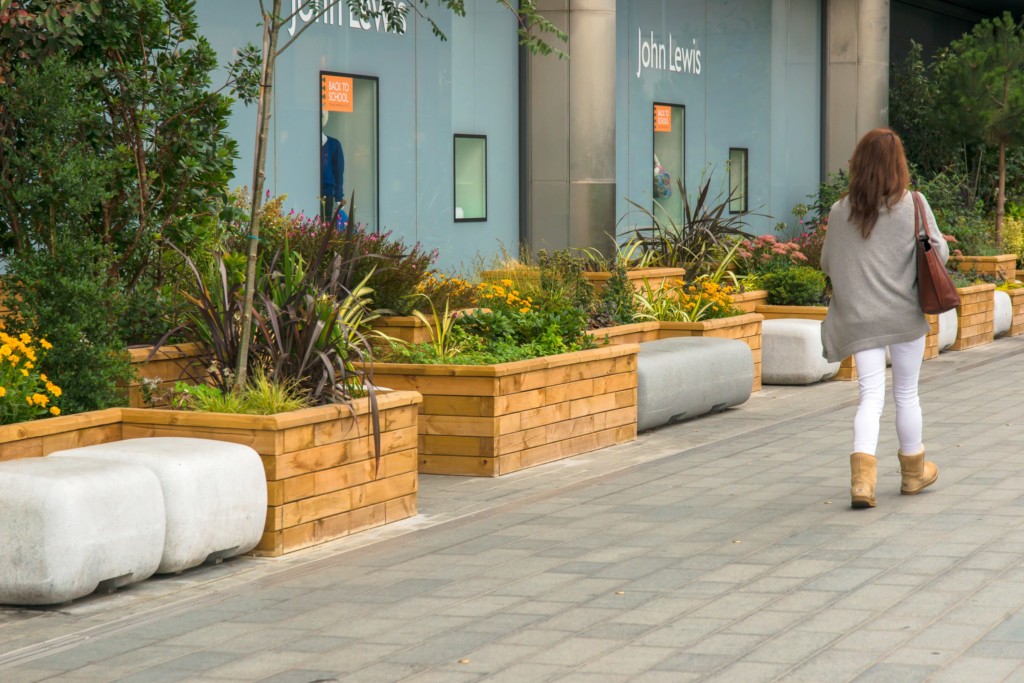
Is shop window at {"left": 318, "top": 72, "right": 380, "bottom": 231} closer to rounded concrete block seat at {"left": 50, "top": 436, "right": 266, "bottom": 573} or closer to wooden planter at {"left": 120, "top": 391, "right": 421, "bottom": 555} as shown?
wooden planter at {"left": 120, "top": 391, "right": 421, "bottom": 555}

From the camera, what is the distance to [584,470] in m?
9.48

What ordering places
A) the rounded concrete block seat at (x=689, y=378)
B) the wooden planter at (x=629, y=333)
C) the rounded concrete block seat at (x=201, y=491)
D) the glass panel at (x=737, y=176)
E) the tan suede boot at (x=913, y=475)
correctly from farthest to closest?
1. the glass panel at (x=737, y=176)
2. the wooden planter at (x=629, y=333)
3. the rounded concrete block seat at (x=689, y=378)
4. the tan suede boot at (x=913, y=475)
5. the rounded concrete block seat at (x=201, y=491)

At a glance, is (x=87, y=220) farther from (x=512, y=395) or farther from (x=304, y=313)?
(x=512, y=395)

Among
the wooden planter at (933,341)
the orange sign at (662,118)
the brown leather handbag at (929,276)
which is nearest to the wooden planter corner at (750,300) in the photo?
the wooden planter at (933,341)

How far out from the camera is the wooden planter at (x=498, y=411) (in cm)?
923

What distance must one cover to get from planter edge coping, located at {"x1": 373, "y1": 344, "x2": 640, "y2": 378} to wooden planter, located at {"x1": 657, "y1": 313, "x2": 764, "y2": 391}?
2.88 meters

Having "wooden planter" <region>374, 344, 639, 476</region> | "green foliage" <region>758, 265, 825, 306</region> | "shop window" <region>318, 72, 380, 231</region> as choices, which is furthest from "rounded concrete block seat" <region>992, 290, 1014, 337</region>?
"wooden planter" <region>374, 344, 639, 476</region>

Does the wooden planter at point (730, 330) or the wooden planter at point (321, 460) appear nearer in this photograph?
the wooden planter at point (321, 460)

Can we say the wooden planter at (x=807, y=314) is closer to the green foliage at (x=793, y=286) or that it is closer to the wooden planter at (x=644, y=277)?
the green foliage at (x=793, y=286)

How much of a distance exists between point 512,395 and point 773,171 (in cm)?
1308

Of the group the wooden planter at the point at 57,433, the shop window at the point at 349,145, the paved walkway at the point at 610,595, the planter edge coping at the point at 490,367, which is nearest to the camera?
the paved walkway at the point at 610,595

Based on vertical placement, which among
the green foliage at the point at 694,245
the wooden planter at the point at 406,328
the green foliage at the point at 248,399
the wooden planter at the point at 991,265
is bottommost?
the green foliage at the point at 248,399

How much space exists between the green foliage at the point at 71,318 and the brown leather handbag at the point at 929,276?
401 centimetres

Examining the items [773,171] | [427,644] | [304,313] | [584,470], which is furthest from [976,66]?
[427,644]
